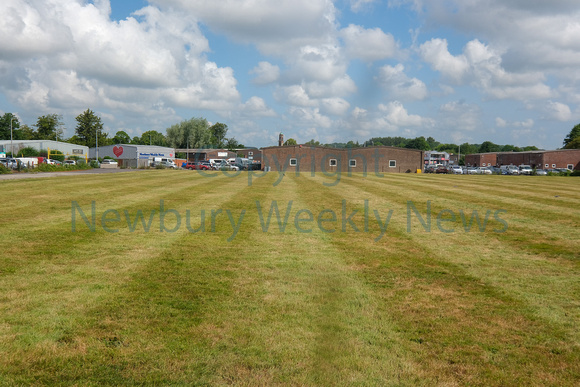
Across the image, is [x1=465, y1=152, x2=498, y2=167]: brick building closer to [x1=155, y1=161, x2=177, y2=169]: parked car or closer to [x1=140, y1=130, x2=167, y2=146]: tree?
[x1=155, y1=161, x2=177, y2=169]: parked car

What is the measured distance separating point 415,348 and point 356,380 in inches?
34.9

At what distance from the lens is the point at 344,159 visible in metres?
71.7

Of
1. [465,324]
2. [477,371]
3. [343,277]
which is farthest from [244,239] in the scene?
[477,371]

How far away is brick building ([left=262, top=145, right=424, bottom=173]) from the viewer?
2778 inches

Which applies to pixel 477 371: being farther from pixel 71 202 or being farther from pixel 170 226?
pixel 71 202

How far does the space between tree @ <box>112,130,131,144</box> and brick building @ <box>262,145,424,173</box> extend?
9123 cm

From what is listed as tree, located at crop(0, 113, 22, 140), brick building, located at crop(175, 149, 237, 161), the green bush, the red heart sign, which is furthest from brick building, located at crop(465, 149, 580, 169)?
tree, located at crop(0, 113, 22, 140)

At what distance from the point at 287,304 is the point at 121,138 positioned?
509 feet

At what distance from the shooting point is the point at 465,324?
4.85 m

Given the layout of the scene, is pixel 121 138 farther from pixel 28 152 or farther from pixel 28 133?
pixel 28 152

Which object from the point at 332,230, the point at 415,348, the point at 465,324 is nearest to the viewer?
the point at 415,348

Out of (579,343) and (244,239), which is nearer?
(579,343)

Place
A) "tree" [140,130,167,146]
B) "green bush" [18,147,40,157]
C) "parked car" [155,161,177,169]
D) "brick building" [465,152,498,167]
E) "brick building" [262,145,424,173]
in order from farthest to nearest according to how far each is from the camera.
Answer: "tree" [140,130,167,146], "brick building" [465,152,498,167], "green bush" [18,147,40,157], "brick building" [262,145,424,173], "parked car" [155,161,177,169]

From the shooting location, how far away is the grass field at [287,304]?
12.7ft
